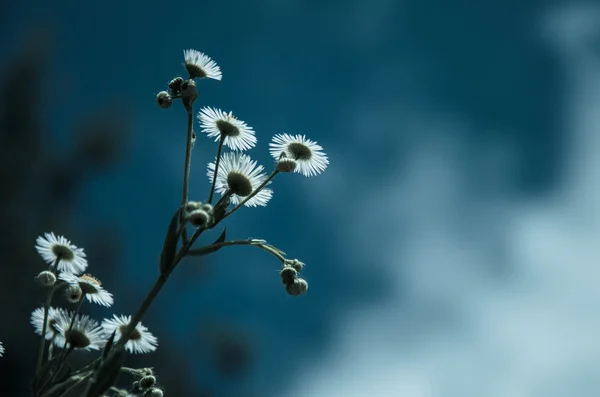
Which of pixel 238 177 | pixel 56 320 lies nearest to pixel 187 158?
pixel 238 177

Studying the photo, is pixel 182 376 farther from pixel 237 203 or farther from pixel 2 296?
pixel 237 203

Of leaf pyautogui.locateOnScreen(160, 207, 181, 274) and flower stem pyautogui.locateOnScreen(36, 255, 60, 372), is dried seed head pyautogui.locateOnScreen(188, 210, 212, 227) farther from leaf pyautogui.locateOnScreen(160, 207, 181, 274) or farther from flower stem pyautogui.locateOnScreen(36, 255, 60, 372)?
flower stem pyautogui.locateOnScreen(36, 255, 60, 372)

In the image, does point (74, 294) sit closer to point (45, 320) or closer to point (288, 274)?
point (45, 320)

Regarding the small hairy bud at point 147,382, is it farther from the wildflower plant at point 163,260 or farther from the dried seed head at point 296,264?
the dried seed head at point 296,264

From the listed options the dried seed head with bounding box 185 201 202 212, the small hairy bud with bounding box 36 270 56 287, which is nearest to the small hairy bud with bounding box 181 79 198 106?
the dried seed head with bounding box 185 201 202 212

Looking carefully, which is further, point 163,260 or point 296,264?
point 296,264

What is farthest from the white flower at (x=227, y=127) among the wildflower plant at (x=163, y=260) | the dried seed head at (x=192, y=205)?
the dried seed head at (x=192, y=205)

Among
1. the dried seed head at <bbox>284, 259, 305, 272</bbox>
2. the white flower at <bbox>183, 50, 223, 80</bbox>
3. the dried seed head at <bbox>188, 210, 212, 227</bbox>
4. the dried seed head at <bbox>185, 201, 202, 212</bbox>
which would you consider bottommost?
the dried seed head at <bbox>188, 210, 212, 227</bbox>
